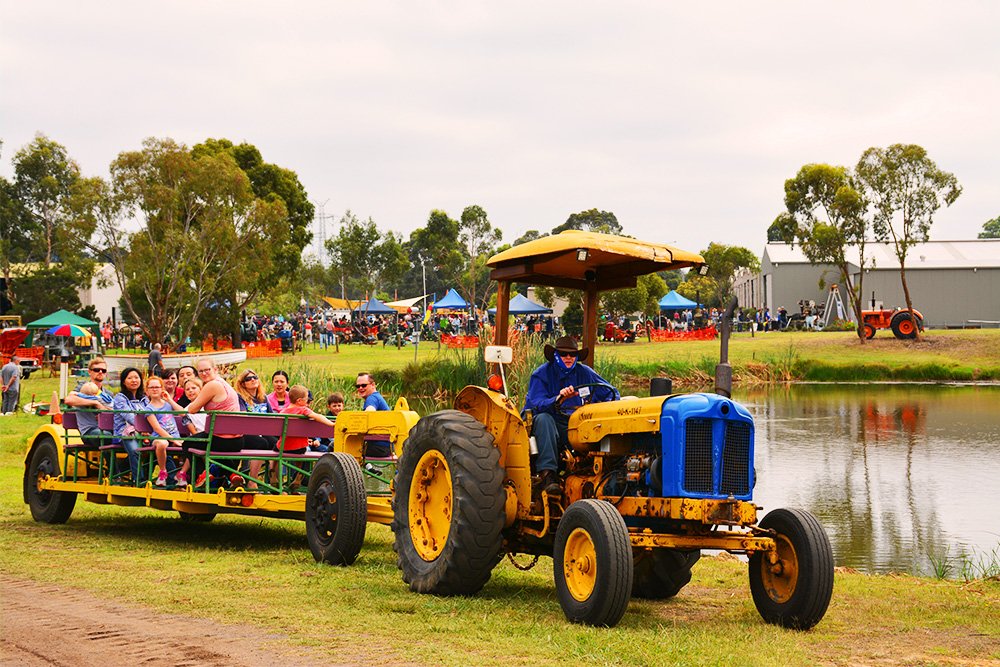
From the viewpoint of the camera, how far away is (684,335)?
52156mm

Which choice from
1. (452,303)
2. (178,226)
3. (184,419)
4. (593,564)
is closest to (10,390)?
(178,226)

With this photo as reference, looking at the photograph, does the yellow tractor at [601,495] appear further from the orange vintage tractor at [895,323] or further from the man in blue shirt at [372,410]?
the orange vintage tractor at [895,323]

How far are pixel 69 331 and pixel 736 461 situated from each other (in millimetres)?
38060

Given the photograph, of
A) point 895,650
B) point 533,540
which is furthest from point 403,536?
point 895,650

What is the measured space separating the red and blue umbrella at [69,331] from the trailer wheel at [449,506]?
1394 inches

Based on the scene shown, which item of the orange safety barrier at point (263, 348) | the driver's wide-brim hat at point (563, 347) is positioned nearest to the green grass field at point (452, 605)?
the driver's wide-brim hat at point (563, 347)

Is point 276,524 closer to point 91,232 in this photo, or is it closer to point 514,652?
point 514,652

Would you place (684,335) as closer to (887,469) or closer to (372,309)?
(372,309)

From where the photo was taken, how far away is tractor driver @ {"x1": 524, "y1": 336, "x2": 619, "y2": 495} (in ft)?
28.0

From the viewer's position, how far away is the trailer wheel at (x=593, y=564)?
7250 mm

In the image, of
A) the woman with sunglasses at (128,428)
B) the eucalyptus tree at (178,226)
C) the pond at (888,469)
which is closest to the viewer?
the woman with sunglasses at (128,428)

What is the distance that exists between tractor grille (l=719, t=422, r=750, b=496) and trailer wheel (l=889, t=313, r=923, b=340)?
36.8 m

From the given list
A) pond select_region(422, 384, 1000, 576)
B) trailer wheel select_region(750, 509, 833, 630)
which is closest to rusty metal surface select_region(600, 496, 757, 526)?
trailer wheel select_region(750, 509, 833, 630)

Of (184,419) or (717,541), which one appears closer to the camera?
(717,541)
